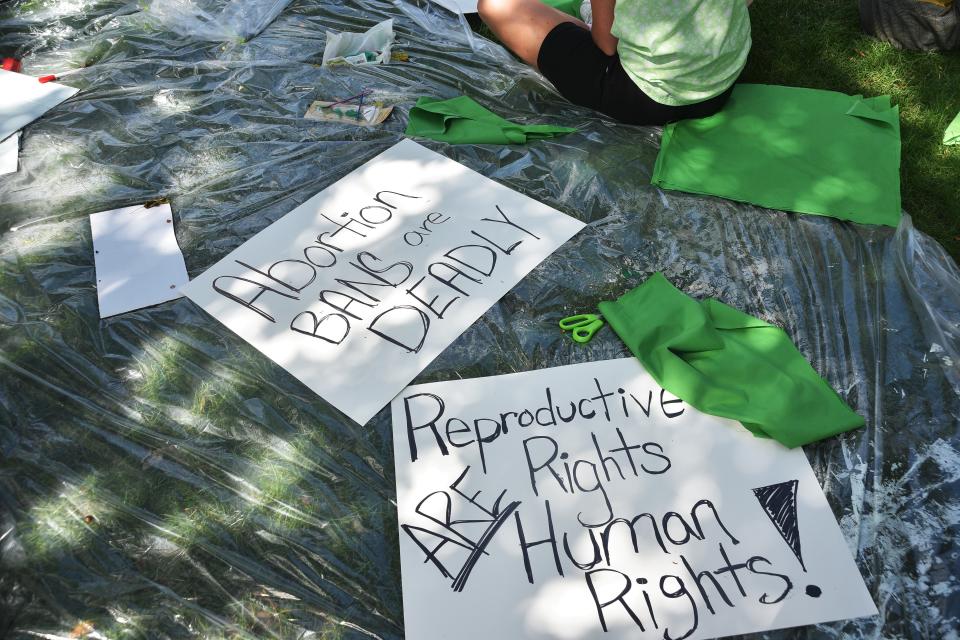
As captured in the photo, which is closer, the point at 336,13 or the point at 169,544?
the point at 169,544

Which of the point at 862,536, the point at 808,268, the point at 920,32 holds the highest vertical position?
the point at 920,32

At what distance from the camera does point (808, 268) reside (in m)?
1.47

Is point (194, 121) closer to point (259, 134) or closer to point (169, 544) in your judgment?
point (259, 134)

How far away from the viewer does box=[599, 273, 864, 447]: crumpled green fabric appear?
→ 118 centimetres

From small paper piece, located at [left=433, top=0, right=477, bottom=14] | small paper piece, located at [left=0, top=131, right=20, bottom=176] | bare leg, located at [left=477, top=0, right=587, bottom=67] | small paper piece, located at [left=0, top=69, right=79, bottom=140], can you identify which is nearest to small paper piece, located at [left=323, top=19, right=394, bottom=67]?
small paper piece, located at [left=433, top=0, right=477, bottom=14]

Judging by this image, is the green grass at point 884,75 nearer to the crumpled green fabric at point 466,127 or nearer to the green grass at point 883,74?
the green grass at point 883,74

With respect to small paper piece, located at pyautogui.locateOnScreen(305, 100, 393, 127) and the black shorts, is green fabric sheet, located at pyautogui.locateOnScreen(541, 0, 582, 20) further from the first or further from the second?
small paper piece, located at pyautogui.locateOnScreen(305, 100, 393, 127)

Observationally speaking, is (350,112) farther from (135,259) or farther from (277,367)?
(277,367)

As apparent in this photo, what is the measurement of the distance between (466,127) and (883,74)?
1337mm

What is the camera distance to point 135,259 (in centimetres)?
150

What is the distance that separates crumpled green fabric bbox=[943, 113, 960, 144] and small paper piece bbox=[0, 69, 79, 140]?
2.45m

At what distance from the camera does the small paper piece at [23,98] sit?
6.07ft

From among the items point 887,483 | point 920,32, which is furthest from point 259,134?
point 920,32

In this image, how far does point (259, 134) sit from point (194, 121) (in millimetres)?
201
